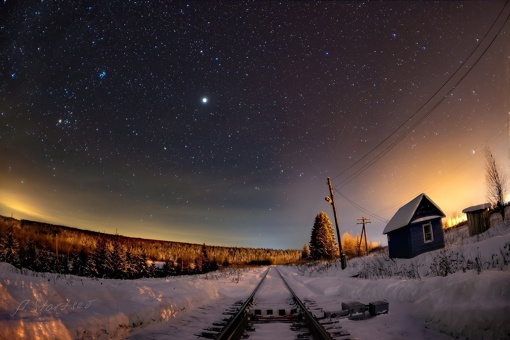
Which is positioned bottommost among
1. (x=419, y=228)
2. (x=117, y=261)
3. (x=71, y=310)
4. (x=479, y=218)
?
(x=117, y=261)

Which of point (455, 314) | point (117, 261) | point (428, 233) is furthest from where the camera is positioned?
point (117, 261)

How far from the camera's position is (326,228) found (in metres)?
70.9

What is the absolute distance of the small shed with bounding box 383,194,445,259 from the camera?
23.2 m

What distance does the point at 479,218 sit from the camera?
24359 millimetres

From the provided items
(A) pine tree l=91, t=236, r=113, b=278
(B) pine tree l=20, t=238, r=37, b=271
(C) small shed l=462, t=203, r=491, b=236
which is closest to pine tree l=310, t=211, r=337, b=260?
(A) pine tree l=91, t=236, r=113, b=278

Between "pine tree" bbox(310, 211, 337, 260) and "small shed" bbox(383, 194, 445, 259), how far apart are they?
1771 inches

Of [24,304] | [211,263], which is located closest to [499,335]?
[24,304]

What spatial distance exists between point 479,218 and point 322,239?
4654 cm

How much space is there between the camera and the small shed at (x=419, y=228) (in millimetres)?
23188

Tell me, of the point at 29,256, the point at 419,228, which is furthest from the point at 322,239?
the point at 29,256

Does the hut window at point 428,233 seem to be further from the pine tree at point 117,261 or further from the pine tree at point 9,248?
the pine tree at point 9,248

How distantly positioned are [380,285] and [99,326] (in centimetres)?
798

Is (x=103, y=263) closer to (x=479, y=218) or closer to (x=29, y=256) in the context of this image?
(x=29, y=256)

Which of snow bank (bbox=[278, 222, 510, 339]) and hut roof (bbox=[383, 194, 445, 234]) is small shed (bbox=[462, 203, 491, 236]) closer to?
hut roof (bbox=[383, 194, 445, 234])
